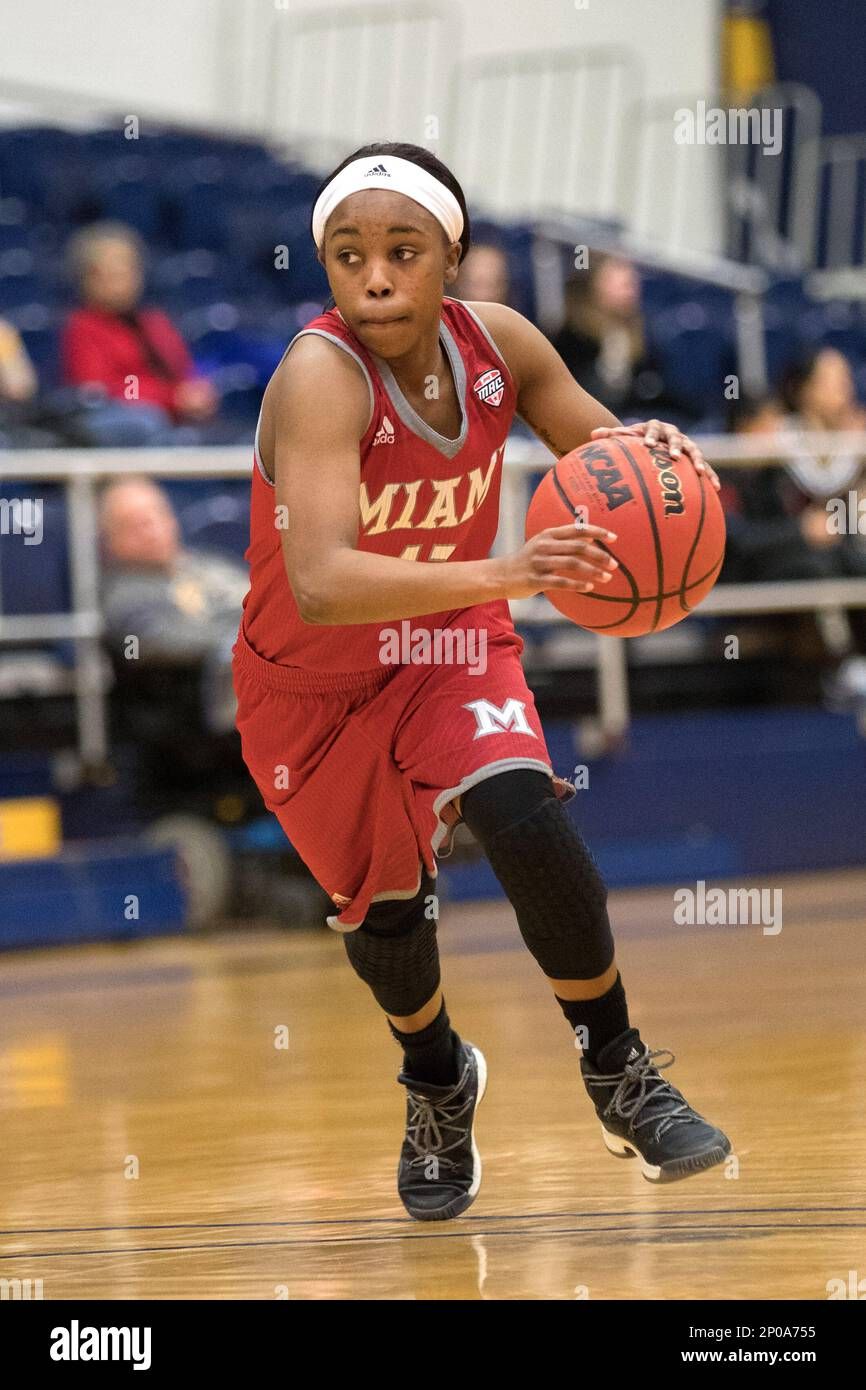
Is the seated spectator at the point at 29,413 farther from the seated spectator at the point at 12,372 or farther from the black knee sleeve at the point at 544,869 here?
the black knee sleeve at the point at 544,869

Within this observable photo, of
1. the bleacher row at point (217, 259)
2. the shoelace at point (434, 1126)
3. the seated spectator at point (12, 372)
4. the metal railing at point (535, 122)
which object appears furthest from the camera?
the metal railing at point (535, 122)

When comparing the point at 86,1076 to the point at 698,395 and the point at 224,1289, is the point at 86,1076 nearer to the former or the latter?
the point at 224,1289

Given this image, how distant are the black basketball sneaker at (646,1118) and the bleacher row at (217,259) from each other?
18.6 ft

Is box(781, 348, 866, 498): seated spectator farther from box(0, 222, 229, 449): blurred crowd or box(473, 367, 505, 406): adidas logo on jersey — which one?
box(473, 367, 505, 406): adidas logo on jersey

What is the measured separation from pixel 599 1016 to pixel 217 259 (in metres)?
7.85

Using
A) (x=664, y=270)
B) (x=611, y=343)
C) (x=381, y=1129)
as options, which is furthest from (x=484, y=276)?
(x=381, y=1129)

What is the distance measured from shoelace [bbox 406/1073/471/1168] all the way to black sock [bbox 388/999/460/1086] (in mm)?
31

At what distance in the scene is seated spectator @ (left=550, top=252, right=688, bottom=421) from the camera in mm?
8703

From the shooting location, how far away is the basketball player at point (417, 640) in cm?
294

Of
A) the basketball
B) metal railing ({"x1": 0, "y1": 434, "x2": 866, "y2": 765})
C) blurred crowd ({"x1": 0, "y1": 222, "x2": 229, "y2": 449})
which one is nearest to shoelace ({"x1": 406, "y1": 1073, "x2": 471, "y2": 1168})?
the basketball

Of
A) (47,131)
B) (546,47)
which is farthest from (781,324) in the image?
(47,131)

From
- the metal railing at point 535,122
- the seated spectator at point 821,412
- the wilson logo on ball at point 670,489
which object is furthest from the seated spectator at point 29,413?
the metal railing at point 535,122

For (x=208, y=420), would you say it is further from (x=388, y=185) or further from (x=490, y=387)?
(x=388, y=185)

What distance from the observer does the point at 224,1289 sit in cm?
279
